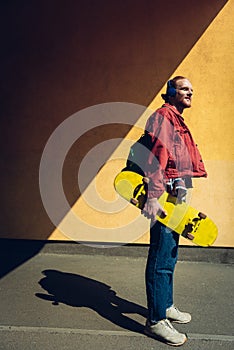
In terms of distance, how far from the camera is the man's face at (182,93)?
4.09 metres

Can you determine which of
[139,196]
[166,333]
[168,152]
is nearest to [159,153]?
[168,152]

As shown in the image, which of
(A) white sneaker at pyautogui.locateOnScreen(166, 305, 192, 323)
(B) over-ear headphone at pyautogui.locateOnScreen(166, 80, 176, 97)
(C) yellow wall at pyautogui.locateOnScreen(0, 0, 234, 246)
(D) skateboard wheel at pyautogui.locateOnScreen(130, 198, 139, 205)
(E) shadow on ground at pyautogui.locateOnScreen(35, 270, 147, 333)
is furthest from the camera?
(C) yellow wall at pyautogui.locateOnScreen(0, 0, 234, 246)

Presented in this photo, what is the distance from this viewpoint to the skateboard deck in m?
4.00

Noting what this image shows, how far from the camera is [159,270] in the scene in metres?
4.12

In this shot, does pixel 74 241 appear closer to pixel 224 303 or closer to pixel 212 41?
pixel 224 303

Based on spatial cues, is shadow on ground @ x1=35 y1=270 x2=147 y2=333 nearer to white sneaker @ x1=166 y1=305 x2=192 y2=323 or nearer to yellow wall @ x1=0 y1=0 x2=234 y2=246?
white sneaker @ x1=166 y1=305 x2=192 y2=323

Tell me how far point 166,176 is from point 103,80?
2525mm

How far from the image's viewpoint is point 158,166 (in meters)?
3.86

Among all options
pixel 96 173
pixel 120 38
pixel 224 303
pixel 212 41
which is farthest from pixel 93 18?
pixel 224 303

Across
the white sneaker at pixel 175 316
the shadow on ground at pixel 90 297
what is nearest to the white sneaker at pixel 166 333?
the shadow on ground at pixel 90 297

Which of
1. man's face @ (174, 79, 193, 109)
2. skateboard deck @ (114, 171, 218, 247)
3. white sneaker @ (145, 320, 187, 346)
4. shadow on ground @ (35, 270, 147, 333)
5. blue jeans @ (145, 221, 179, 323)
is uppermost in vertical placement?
man's face @ (174, 79, 193, 109)

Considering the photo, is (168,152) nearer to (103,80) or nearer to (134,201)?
(134,201)

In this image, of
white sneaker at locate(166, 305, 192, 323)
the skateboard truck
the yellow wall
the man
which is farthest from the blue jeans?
the yellow wall

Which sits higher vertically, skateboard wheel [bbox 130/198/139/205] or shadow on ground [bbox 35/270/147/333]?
skateboard wheel [bbox 130/198/139/205]
